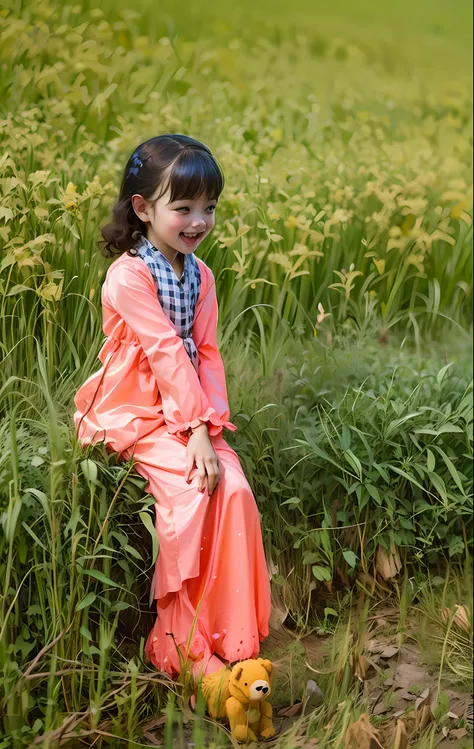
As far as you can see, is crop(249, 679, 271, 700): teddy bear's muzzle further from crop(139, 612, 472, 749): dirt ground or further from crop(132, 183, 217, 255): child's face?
crop(132, 183, 217, 255): child's face

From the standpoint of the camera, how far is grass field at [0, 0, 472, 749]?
2049 mm

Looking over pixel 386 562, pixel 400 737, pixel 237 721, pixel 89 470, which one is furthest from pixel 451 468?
pixel 89 470

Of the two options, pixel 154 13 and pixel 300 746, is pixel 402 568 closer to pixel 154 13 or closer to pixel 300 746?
pixel 300 746

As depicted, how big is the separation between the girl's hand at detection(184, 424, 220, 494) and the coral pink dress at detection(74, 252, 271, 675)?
0.02m

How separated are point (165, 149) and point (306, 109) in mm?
1042

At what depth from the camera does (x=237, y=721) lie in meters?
2.01

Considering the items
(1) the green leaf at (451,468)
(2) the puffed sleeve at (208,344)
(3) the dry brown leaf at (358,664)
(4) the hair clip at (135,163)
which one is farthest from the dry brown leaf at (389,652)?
(4) the hair clip at (135,163)

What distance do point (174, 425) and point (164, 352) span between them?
0.54 ft

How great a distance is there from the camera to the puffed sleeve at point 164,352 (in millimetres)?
2133

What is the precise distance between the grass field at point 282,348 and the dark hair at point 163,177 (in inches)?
7.6

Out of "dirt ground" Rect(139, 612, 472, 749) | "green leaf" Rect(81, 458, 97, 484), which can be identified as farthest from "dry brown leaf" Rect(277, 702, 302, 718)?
"green leaf" Rect(81, 458, 97, 484)

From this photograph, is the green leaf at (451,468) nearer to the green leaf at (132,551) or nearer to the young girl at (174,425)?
the young girl at (174,425)

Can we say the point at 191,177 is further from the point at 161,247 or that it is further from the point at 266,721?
the point at 266,721

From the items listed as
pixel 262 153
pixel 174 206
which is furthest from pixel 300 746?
pixel 262 153
